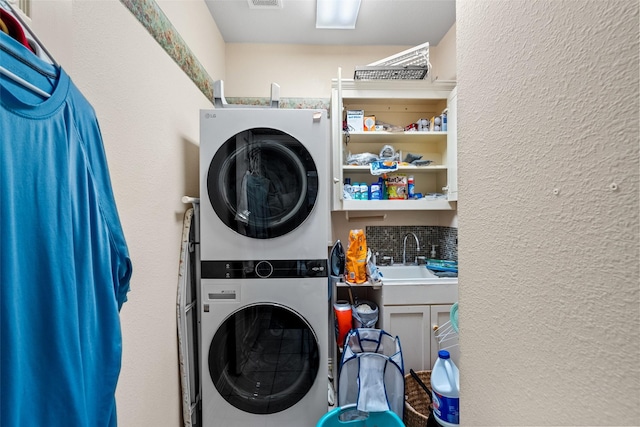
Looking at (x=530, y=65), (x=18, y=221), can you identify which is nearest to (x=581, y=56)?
(x=530, y=65)


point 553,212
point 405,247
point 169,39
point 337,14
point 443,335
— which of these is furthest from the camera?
point 405,247

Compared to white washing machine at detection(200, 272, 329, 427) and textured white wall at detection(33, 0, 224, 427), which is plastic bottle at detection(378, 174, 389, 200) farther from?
textured white wall at detection(33, 0, 224, 427)

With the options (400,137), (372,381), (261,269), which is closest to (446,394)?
(372,381)

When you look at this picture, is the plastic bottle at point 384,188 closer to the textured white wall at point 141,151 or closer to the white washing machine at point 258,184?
the white washing machine at point 258,184

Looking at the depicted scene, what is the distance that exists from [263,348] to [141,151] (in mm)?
1158

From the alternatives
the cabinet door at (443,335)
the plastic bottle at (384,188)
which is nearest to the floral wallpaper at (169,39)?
the plastic bottle at (384,188)

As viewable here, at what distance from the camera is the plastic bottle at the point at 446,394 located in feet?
3.34

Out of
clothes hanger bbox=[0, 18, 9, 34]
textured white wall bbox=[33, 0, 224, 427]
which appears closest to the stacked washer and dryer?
textured white wall bbox=[33, 0, 224, 427]

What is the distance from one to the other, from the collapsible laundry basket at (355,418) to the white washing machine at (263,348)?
0.08m

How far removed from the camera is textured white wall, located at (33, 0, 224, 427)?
809mm

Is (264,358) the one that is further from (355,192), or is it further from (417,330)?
(355,192)

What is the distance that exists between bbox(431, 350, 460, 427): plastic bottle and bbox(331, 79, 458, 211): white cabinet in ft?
3.93

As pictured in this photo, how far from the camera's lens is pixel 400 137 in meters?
2.29

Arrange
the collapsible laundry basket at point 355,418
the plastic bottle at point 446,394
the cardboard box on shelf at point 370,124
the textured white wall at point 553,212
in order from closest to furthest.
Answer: the textured white wall at point 553,212
the plastic bottle at point 446,394
the collapsible laundry basket at point 355,418
the cardboard box on shelf at point 370,124
